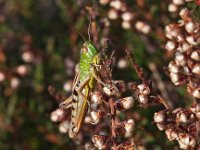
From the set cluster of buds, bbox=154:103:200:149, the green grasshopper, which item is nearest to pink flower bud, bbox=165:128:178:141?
cluster of buds, bbox=154:103:200:149

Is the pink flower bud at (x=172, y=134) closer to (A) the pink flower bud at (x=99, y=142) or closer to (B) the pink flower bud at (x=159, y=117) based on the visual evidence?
(B) the pink flower bud at (x=159, y=117)

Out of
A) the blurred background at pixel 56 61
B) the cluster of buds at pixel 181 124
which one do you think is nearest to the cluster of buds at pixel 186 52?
the cluster of buds at pixel 181 124

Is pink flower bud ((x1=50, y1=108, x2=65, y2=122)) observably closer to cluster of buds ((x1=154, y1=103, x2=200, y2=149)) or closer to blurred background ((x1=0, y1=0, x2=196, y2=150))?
blurred background ((x1=0, y1=0, x2=196, y2=150))

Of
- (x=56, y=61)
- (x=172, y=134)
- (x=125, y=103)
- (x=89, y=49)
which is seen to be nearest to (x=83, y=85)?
(x=89, y=49)

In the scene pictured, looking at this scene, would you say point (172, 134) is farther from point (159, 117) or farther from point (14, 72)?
point (14, 72)

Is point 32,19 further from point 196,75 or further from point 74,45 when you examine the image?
point 196,75

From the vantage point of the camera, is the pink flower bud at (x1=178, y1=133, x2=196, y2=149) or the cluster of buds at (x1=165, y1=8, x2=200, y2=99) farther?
the cluster of buds at (x1=165, y1=8, x2=200, y2=99)

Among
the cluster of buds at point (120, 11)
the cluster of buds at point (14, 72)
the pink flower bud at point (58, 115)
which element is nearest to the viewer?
the pink flower bud at point (58, 115)
